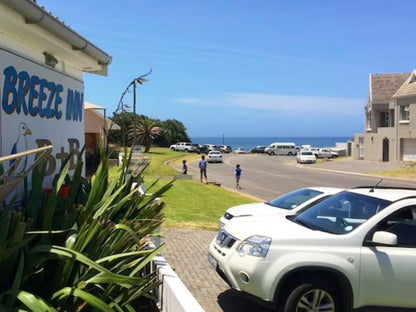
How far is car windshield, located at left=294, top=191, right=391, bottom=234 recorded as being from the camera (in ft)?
19.3

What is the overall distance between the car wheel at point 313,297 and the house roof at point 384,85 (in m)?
55.8

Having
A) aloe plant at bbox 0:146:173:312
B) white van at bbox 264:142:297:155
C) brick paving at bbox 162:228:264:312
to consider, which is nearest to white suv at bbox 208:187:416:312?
brick paving at bbox 162:228:264:312

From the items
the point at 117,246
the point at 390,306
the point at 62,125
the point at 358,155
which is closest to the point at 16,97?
the point at 62,125

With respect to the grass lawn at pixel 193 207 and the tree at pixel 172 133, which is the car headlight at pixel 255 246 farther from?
the tree at pixel 172 133

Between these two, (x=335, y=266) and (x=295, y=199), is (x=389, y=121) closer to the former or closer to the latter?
(x=295, y=199)

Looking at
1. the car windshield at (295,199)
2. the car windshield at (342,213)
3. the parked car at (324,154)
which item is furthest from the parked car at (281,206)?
the parked car at (324,154)

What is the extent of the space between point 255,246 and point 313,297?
0.84 meters

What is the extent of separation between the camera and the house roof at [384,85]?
5784cm

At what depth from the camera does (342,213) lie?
A: 636cm

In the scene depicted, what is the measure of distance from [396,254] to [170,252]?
195 inches

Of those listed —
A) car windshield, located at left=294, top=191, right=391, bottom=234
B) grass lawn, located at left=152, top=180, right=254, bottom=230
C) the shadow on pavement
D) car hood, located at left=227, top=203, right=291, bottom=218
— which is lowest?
grass lawn, located at left=152, top=180, right=254, bottom=230

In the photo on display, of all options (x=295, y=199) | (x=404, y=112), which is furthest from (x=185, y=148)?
(x=295, y=199)

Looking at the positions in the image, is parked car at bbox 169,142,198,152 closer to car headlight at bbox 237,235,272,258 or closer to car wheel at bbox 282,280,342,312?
car headlight at bbox 237,235,272,258

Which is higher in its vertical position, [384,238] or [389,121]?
[389,121]
